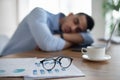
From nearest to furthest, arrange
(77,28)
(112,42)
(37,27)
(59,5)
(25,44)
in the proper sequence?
(37,27) → (25,44) → (77,28) → (112,42) → (59,5)

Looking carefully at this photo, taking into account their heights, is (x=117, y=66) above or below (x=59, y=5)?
below

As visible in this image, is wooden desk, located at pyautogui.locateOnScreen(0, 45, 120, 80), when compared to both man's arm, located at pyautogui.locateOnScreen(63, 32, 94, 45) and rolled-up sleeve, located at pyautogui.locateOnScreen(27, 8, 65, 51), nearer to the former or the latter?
rolled-up sleeve, located at pyautogui.locateOnScreen(27, 8, 65, 51)

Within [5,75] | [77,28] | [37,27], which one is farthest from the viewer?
[77,28]

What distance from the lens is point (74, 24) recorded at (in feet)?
5.36

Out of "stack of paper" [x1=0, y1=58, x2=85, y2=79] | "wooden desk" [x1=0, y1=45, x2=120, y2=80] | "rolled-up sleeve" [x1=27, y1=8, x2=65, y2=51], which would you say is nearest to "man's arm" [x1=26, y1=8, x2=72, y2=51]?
"rolled-up sleeve" [x1=27, y1=8, x2=65, y2=51]

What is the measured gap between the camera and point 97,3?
2893 millimetres

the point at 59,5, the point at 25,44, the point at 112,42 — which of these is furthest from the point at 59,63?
the point at 59,5

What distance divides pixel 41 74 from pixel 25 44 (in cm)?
72

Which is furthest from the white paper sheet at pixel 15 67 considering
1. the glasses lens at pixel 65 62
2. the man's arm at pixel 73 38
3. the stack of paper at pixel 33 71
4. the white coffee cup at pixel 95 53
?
the man's arm at pixel 73 38

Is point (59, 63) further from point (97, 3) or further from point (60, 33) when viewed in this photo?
point (97, 3)

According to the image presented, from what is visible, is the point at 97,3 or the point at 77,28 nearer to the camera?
the point at 77,28

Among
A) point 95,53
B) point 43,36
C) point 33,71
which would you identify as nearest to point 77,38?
point 43,36

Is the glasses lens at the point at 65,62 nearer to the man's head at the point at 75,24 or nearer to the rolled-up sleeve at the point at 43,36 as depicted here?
the rolled-up sleeve at the point at 43,36

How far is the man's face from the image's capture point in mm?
1625
